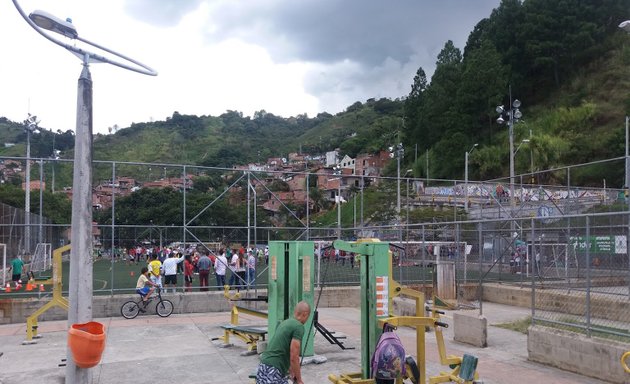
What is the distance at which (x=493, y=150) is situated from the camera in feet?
191

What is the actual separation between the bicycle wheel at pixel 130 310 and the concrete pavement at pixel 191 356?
72cm

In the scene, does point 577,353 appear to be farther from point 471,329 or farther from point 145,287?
point 145,287

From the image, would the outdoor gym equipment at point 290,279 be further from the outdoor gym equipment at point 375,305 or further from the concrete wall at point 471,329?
the concrete wall at point 471,329

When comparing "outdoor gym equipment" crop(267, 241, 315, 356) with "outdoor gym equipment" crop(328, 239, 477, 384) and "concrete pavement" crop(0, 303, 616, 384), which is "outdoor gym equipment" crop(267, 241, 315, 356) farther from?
"outdoor gym equipment" crop(328, 239, 477, 384)

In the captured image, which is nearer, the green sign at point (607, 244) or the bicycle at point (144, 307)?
the green sign at point (607, 244)

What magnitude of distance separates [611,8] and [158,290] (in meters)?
67.0

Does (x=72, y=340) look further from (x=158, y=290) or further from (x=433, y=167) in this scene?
(x=433, y=167)

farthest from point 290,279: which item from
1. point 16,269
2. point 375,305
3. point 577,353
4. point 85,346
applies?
point 16,269

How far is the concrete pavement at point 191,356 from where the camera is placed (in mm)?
9336

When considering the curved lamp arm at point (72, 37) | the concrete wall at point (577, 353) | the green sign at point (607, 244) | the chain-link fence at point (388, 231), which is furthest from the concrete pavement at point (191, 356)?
the curved lamp arm at point (72, 37)

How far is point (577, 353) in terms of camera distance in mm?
9289

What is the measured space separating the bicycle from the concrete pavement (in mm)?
768

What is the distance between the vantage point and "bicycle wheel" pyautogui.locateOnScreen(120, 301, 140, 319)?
53.2ft

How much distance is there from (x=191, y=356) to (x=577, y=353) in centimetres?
693
